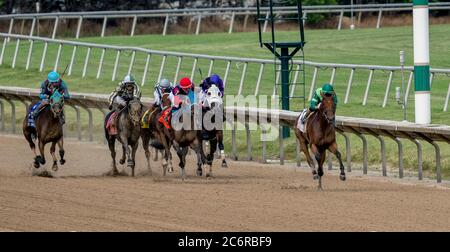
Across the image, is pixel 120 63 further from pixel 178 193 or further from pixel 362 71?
pixel 178 193

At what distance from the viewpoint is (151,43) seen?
120ft

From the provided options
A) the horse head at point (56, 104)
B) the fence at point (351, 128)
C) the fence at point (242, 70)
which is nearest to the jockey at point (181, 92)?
the horse head at point (56, 104)

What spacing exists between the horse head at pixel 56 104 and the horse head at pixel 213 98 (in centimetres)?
208

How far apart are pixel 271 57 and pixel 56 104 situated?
44.7ft

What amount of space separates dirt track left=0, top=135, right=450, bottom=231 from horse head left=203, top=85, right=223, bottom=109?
93cm

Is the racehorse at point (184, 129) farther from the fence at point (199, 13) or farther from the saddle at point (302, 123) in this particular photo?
the fence at point (199, 13)

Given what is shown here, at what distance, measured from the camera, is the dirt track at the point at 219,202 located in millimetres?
12938

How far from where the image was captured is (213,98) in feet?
59.8

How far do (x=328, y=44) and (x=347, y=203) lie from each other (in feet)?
67.1

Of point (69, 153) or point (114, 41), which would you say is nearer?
point (69, 153)

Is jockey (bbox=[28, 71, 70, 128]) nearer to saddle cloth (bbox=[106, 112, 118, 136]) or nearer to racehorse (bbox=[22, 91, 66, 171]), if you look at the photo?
racehorse (bbox=[22, 91, 66, 171])
